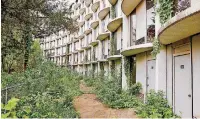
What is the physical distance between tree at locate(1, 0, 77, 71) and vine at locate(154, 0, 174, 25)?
7.35 meters

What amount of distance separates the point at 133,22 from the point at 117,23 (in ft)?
15.2

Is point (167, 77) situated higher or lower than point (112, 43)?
lower

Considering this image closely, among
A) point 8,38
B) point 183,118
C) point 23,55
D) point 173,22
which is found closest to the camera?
point 173,22

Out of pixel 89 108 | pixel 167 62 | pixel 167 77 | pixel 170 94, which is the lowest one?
pixel 89 108

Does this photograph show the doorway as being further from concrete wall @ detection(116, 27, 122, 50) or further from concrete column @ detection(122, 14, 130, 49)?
concrete wall @ detection(116, 27, 122, 50)

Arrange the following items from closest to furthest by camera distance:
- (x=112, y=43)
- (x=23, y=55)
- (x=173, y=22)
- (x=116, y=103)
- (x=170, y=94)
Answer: (x=173, y=22), (x=170, y=94), (x=116, y=103), (x=23, y=55), (x=112, y=43)

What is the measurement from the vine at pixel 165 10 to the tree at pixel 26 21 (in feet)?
24.1

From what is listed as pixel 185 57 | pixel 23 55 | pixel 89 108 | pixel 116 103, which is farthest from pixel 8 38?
pixel 185 57

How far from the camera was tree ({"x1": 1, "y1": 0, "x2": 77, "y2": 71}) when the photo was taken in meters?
13.0

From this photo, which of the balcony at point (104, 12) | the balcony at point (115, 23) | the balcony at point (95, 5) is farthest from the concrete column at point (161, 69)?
the balcony at point (95, 5)

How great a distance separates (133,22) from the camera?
17.5 metres

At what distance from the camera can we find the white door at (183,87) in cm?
977

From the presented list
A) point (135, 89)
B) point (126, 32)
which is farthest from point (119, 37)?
point (135, 89)

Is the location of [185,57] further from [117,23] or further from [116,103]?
[117,23]
